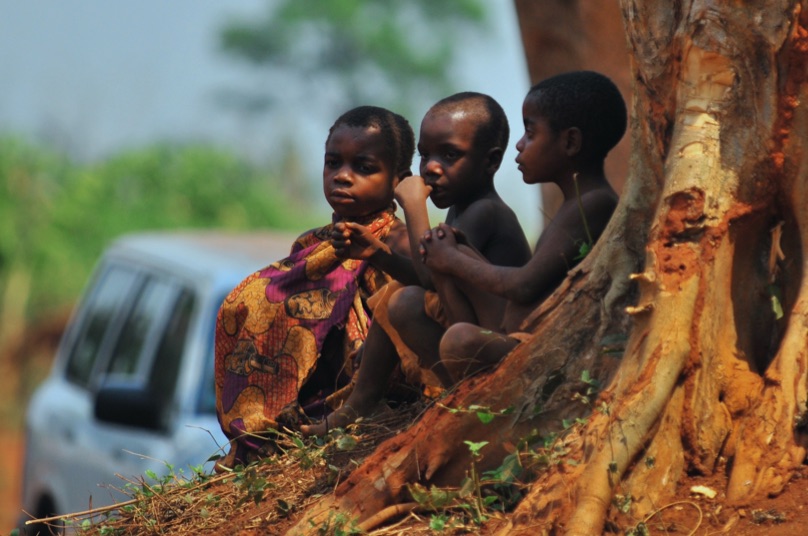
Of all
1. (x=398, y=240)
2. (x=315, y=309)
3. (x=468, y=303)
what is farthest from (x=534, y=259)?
(x=315, y=309)

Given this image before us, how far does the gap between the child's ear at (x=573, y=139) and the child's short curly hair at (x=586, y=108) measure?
14mm

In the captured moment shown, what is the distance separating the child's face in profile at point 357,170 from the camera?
452 cm

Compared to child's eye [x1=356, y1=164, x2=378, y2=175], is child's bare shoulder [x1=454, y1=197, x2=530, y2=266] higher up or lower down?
lower down

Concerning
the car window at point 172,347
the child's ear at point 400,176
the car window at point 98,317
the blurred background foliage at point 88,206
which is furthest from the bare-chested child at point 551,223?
the blurred background foliage at point 88,206

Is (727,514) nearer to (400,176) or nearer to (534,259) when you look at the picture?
(534,259)

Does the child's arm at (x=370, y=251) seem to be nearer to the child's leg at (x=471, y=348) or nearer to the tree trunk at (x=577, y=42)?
the child's leg at (x=471, y=348)

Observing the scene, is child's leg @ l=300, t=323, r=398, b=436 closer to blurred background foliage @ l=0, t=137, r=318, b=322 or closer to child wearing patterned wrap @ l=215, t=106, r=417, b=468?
child wearing patterned wrap @ l=215, t=106, r=417, b=468

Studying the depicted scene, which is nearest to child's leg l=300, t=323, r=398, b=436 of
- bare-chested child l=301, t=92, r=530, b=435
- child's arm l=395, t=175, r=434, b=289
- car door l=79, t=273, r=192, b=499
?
bare-chested child l=301, t=92, r=530, b=435

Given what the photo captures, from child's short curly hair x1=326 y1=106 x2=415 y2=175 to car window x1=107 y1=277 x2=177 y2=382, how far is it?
298 centimetres

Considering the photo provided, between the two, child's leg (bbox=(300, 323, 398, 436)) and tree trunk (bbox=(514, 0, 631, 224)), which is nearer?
child's leg (bbox=(300, 323, 398, 436))

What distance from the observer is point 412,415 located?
4.38 m

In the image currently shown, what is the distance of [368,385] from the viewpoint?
4426 millimetres

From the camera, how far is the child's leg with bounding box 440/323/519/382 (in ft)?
12.2

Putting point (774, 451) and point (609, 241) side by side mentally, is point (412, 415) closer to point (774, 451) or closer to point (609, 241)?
point (609, 241)
